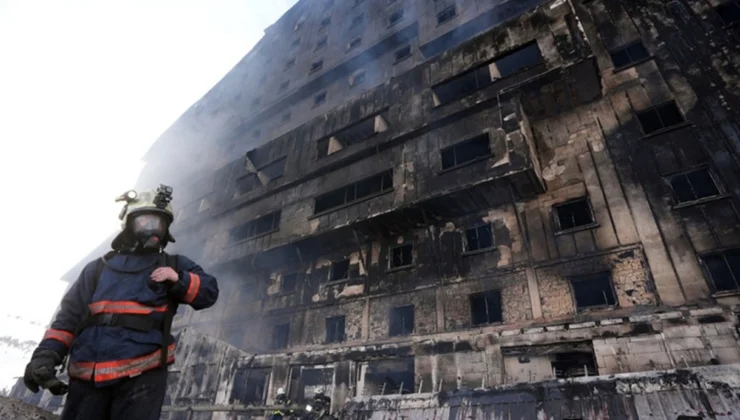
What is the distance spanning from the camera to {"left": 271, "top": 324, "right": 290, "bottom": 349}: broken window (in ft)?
58.0

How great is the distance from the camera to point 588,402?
670 cm

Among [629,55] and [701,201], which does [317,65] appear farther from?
[701,201]

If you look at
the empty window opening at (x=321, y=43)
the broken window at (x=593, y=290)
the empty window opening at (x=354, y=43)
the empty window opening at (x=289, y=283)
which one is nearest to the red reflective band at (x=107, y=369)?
the broken window at (x=593, y=290)

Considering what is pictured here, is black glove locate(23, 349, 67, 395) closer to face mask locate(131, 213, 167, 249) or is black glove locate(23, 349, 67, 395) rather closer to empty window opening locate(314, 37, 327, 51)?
face mask locate(131, 213, 167, 249)

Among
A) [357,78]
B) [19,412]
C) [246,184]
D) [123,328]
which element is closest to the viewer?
[123,328]

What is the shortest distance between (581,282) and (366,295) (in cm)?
853

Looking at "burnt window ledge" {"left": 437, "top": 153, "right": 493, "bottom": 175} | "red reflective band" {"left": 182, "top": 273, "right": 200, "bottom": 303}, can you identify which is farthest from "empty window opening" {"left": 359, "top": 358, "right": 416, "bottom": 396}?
"red reflective band" {"left": 182, "top": 273, "right": 200, "bottom": 303}

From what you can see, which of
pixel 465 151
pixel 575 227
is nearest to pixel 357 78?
pixel 465 151

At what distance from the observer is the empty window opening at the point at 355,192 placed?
1719 cm


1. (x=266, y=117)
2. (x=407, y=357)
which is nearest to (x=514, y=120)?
(x=407, y=357)

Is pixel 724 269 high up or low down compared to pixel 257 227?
down

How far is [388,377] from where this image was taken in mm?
13383

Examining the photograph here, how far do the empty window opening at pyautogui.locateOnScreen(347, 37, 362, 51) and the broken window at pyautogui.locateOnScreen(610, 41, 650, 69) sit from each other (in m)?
18.6

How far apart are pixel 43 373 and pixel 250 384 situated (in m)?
15.0
